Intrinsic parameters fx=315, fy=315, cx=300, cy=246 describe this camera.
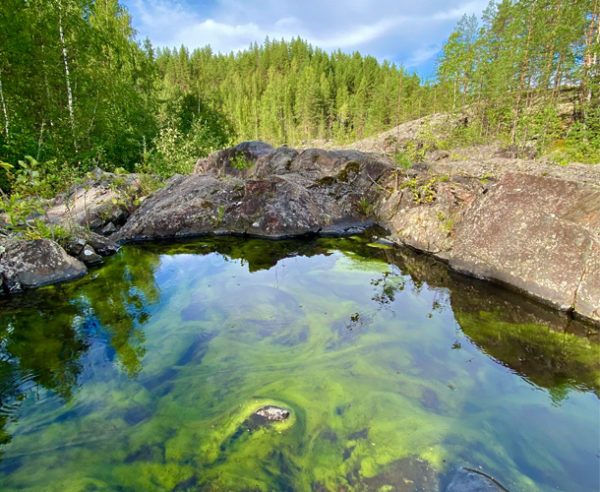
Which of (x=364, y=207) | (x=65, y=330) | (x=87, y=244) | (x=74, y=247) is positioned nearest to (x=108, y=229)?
(x=87, y=244)

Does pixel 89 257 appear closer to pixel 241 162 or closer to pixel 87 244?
pixel 87 244

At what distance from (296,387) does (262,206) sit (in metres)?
5.81

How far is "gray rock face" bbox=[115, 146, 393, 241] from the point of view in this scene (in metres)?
7.95

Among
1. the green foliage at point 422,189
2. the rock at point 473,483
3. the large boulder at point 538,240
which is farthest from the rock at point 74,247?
the green foliage at point 422,189

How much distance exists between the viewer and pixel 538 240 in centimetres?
453

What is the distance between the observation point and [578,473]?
201cm

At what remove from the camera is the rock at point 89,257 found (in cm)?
612

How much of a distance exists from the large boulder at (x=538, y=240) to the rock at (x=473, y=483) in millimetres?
3059

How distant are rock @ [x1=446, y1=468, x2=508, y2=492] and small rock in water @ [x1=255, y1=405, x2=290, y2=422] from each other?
1.22 m

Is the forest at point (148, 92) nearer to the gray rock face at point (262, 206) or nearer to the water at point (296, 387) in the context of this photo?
the gray rock face at point (262, 206)

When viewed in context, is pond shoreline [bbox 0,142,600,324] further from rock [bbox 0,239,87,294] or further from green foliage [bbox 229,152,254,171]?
green foliage [bbox 229,152,254,171]

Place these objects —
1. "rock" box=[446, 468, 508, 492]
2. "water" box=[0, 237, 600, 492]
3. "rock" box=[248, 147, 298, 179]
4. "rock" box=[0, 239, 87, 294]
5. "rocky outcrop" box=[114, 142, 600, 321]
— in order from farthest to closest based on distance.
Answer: "rock" box=[248, 147, 298, 179], "rock" box=[0, 239, 87, 294], "rocky outcrop" box=[114, 142, 600, 321], "water" box=[0, 237, 600, 492], "rock" box=[446, 468, 508, 492]

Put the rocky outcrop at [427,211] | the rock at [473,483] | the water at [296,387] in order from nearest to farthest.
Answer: the rock at [473,483]
the water at [296,387]
the rocky outcrop at [427,211]

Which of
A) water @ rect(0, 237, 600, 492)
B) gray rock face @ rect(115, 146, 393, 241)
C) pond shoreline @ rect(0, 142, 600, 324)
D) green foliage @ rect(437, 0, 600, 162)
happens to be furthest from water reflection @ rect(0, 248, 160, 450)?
green foliage @ rect(437, 0, 600, 162)
